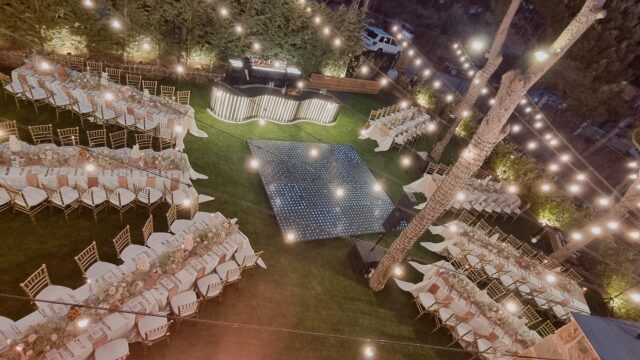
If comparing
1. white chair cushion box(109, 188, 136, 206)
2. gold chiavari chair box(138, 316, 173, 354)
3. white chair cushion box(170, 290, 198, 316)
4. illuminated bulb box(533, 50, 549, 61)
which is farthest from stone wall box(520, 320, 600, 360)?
white chair cushion box(109, 188, 136, 206)

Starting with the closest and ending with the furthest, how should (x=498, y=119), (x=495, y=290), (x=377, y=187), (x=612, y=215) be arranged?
(x=498, y=119) → (x=495, y=290) → (x=612, y=215) → (x=377, y=187)

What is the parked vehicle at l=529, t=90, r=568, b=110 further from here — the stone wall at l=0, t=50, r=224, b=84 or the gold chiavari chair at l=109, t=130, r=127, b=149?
the gold chiavari chair at l=109, t=130, r=127, b=149

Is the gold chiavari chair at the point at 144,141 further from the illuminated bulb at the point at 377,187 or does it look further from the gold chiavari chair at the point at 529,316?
the gold chiavari chair at the point at 529,316

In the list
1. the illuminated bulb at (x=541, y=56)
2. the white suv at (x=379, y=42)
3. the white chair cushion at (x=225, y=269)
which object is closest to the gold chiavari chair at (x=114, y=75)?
the white chair cushion at (x=225, y=269)

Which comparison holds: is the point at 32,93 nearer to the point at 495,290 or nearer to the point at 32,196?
the point at 32,196

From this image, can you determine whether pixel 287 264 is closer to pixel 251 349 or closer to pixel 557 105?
pixel 251 349

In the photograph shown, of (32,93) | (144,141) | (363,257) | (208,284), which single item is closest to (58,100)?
(32,93)
